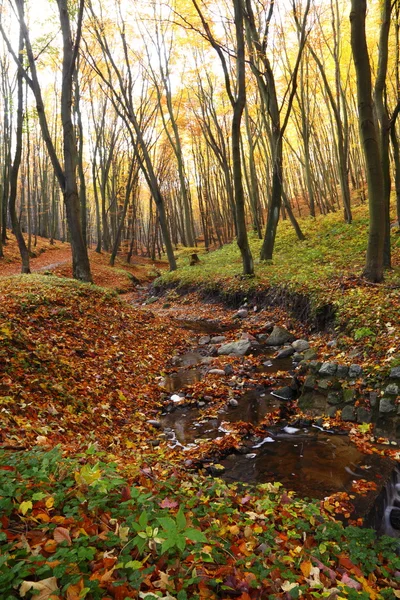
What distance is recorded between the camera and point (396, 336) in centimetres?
574

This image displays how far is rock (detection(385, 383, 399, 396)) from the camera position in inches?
193

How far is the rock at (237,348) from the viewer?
28.0ft

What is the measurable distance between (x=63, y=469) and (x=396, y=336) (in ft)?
17.0

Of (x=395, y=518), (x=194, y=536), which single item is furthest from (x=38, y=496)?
(x=395, y=518)

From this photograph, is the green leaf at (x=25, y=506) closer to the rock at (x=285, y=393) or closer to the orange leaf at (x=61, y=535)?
the orange leaf at (x=61, y=535)

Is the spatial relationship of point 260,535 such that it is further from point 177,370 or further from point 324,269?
point 324,269

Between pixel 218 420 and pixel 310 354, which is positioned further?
pixel 310 354

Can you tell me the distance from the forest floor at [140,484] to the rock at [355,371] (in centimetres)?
31

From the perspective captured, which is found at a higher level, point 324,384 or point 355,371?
point 355,371

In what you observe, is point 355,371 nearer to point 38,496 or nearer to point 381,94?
point 38,496

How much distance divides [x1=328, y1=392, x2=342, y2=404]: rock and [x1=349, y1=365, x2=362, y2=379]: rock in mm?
371

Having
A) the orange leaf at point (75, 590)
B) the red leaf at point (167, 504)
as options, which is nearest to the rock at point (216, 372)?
the red leaf at point (167, 504)

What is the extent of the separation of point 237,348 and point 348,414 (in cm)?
373

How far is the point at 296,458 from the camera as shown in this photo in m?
4.49
